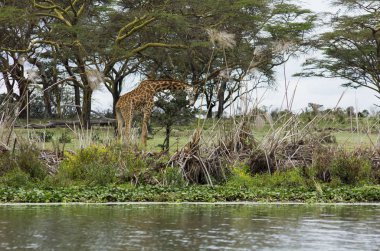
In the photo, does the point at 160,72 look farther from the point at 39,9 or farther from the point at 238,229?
the point at 238,229

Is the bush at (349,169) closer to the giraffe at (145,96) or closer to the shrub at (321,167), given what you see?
the shrub at (321,167)

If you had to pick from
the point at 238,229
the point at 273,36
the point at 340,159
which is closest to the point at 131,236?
the point at 238,229

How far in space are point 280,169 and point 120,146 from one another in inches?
102

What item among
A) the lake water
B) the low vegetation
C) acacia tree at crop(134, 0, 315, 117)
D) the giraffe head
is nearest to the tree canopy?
acacia tree at crop(134, 0, 315, 117)

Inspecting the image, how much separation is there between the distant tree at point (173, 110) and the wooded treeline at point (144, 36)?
247 inches

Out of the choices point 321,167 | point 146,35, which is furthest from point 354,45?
point 321,167

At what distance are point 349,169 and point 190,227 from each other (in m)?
5.31

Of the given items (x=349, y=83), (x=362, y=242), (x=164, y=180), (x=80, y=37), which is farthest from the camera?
(x=349, y=83)

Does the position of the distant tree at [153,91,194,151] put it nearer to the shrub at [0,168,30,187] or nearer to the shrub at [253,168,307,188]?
the shrub at [253,168,307,188]

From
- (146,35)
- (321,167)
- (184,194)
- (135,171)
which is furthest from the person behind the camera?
(146,35)

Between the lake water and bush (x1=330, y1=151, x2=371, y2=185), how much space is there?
236cm

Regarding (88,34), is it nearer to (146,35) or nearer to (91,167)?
(146,35)

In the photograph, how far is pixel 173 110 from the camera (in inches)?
762

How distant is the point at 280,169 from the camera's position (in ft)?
43.4
